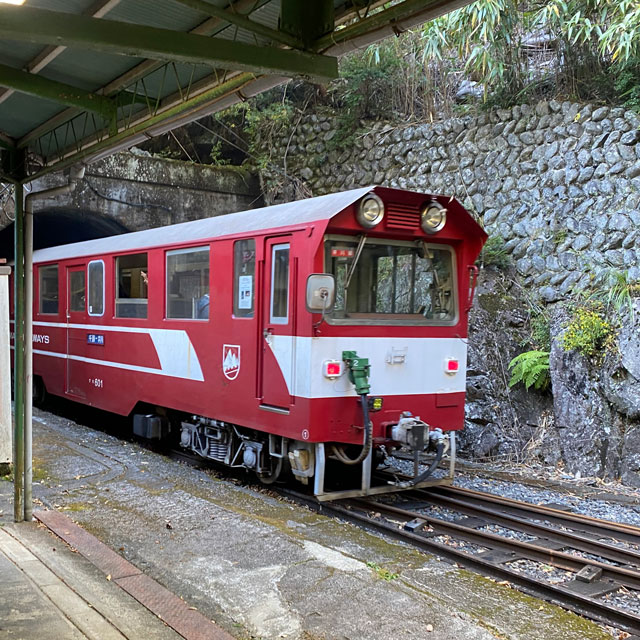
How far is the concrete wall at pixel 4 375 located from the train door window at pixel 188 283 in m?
2.08

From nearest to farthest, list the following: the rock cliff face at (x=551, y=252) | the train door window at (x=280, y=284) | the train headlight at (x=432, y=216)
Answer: the train door window at (x=280, y=284) < the train headlight at (x=432, y=216) < the rock cliff face at (x=551, y=252)

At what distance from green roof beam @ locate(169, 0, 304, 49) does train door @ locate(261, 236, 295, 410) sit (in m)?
2.56

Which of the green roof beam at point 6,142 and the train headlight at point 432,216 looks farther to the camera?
the train headlight at point 432,216

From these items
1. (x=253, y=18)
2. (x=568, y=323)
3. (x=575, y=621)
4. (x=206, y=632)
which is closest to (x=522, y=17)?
(x=568, y=323)

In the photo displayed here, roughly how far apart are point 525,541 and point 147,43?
493 cm

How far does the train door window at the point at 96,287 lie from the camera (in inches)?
388

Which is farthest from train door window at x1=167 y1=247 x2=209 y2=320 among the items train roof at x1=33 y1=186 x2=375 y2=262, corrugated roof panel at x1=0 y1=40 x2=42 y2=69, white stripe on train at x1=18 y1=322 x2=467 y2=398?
corrugated roof panel at x1=0 y1=40 x2=42 y2=69

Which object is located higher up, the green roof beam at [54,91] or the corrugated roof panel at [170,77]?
the corrugated roof panel at [170,77]

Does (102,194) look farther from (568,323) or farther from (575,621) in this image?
(575,621)

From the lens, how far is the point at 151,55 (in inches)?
143

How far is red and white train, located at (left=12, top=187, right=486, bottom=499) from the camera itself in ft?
21.0

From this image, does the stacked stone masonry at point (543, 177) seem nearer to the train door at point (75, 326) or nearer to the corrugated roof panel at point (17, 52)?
the train door at point (75, 326)

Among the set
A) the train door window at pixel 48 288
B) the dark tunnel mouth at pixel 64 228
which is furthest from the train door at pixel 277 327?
the dark tunnel mouth at pixel 64 228

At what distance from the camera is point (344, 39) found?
413 cm
